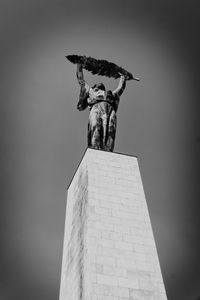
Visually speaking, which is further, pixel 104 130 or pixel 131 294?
pixel 104 130

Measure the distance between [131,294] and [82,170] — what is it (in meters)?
4.80

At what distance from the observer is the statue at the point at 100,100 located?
12969mm

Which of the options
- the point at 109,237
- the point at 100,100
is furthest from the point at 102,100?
the point at 109,237

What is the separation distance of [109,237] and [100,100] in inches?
255

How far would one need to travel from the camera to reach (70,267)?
9.94 m

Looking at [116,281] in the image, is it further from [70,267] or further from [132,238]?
[70,267]

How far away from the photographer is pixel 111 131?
43.2 feet

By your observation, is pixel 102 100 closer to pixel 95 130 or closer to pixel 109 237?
pixel 95 130

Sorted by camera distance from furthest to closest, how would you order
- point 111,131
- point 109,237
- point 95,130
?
point 111,131 < point 95,130 < point 109,237

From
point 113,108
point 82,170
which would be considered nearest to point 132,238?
point 82,170

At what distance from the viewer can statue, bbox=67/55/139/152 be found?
1297 cm

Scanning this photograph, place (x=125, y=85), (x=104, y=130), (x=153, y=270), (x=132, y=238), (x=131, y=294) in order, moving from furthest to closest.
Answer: (x=125, y=85)
(x=104, y=130)
(x=132, y=238)
(x=153, y=270)
(x=131, y=294)

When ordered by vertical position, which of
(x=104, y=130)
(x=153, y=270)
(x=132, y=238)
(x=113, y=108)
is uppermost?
(x=113, y=108)

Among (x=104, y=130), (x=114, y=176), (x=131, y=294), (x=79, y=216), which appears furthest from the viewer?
(x=104, y=130)
